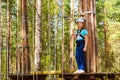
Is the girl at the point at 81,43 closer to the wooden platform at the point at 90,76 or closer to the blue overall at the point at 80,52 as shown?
the blue overall at the point at 80,52

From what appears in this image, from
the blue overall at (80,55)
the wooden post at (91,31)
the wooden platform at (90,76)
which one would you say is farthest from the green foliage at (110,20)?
the wooden platform at (90,76)

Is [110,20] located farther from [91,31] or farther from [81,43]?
[91,31]

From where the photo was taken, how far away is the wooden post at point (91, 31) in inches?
208

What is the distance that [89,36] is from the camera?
5.36 meters

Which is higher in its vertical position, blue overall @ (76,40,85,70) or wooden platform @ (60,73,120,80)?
blue overall @ (76,40,85,70)

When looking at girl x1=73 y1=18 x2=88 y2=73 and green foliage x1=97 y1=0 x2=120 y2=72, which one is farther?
green foliage x1=97 y1=0 x2=120 y2=72

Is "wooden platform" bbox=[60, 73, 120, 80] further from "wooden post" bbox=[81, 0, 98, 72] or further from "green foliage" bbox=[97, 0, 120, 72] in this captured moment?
"green foliage" bbox=[97, 0, 120, 72]

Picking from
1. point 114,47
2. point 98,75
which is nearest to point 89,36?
point 98,75

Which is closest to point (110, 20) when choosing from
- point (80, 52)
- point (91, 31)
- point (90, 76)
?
point (80, 52)

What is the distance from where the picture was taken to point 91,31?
535cm

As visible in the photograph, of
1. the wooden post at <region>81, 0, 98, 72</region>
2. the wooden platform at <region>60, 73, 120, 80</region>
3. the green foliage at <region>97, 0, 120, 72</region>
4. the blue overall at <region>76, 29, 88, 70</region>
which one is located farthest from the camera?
the green foliage at <region>97, 0, 120, 72</region>

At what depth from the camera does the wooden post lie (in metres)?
5.27

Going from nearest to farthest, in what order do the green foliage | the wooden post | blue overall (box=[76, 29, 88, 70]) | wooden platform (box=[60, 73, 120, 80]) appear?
wooden platform (box=[60, 73, 120, 80]) < the wooden post < blue overall (box=[76, 29, 88, 70]) < the green foliage

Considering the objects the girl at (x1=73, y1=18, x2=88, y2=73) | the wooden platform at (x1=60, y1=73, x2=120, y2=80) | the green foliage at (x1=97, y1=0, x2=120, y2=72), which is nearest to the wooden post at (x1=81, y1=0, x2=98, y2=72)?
the girl at (x1=73, y1=18, x2=88, y2=73)
